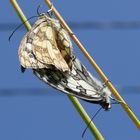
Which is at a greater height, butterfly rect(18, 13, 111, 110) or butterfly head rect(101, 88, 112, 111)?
butterfly rect(18, 13, 111, 110)

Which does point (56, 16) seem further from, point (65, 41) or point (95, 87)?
point (95, 87)

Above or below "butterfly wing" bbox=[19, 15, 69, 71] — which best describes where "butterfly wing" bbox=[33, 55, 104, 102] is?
below

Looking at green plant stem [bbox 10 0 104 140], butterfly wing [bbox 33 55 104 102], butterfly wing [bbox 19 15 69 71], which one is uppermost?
butterfly wing [bbox 19 15 69 71]

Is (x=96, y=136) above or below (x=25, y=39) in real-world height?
below

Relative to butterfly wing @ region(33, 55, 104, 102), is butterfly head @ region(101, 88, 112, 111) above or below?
below

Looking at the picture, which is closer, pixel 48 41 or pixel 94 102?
pixel 94 102

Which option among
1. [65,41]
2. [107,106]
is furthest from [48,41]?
[107,106]
